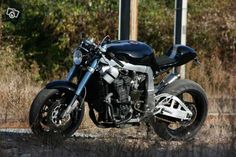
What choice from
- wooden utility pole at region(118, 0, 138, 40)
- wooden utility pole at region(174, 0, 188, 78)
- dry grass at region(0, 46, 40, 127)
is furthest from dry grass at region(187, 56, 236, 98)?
dry grass at region(0, 46, 40, 127)

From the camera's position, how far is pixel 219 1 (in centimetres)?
1867

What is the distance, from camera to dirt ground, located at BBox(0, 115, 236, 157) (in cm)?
729

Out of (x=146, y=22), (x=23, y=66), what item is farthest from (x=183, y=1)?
(x=23, y=66)

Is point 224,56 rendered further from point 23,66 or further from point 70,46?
point 23,66

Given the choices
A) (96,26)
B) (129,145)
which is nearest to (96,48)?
(129,145)

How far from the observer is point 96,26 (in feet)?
60.1

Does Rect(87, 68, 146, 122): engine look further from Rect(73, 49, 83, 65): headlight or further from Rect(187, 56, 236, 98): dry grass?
Rect(187, 56, 236, 98): dry grass

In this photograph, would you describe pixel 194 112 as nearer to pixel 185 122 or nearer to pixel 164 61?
pixel 185 122

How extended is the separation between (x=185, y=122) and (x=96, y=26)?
31.1 ft

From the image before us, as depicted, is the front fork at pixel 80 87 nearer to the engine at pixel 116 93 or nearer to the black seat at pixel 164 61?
the engine at pixel 116 93

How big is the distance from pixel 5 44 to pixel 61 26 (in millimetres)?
1722

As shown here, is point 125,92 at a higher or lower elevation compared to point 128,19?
lower

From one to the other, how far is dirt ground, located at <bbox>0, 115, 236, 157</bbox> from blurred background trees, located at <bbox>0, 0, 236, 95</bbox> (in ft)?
29.7

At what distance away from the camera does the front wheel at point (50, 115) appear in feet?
26.5
